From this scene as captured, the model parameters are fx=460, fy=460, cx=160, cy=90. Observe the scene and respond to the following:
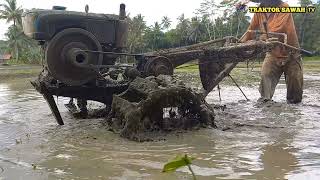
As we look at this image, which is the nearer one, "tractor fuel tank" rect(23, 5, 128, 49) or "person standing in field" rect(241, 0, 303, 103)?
"tractor fuel tank" rect(23, 5, 128, 49)

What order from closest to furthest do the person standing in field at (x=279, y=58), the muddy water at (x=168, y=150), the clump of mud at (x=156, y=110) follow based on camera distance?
1. the muddy water at (x=168, y=150)
2. the clump of mud at (x=156, y=110)
3. the person standing in field at (x=279, y=58)

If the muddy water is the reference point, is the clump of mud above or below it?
above

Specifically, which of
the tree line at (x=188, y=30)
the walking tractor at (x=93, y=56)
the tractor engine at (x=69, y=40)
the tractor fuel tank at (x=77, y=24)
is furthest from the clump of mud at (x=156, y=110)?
the tree line at (x=188, y=30)

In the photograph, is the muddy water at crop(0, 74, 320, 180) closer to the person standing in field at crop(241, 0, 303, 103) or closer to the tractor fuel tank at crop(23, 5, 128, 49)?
the person standing in field at crop(241, 0, 303, 103)

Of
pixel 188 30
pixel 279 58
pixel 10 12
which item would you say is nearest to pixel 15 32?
pixel 10 12

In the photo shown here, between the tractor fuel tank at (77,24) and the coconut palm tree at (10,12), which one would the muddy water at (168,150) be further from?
the coconut palm tree at (10,12)

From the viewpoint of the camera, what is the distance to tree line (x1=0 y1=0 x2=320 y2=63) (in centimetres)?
5234

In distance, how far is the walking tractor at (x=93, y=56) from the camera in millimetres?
6883

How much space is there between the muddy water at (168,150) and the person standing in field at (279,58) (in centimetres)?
132

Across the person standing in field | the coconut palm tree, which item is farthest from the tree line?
the person standing in field

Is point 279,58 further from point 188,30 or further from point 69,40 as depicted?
point 188,30

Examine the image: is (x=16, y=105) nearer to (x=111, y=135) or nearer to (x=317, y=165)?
(x=111, y=135)

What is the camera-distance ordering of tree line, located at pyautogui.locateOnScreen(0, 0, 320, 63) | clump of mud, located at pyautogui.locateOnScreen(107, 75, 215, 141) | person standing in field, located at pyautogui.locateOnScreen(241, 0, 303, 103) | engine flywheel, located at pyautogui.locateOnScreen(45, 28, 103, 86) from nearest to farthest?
clump of mud, located at pyautogui.locateOnScreen(107, 75, 215, 141) < engine flywheel, located at pyautogui.locateOnScreen(45, 28, 103, 86) < person standing in field, located at pyautogui.locateOnScreen(241, 0, 303, 103) < tree line, located at pyautogui.locateOnScreen(0, 0, 320, 63)

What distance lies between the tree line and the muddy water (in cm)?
4273
